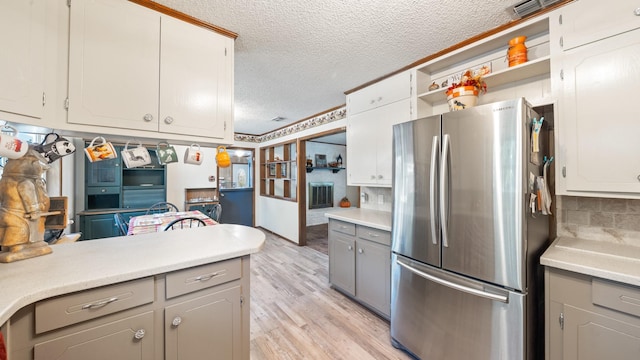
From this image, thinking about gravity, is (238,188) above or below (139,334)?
above

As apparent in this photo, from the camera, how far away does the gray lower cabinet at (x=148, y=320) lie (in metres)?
0.92

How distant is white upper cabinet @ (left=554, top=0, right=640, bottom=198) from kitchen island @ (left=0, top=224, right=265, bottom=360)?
1.94 metres

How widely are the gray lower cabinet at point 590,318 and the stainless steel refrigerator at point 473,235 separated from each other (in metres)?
0.10

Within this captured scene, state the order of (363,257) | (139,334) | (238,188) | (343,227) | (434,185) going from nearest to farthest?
1. (139,334)
2. (434,185)
3. (363,257)
4. (343,227)
5. (238,188)

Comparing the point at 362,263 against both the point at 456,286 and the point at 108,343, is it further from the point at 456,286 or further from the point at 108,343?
the point at 108,343

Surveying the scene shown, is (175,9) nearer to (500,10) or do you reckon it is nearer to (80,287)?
(80,287)

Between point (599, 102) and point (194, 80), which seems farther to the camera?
point (194, 80)

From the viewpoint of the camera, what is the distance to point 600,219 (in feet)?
5.04

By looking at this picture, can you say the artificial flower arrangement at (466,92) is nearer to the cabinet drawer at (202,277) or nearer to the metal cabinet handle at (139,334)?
the cabinet drawer at (202,277)

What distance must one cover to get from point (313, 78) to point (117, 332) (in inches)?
98.9

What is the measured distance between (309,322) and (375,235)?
1007 mm

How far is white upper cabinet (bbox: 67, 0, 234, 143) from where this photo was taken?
1258 mm

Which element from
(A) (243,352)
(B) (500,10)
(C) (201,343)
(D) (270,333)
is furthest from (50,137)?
(B) (500,10)

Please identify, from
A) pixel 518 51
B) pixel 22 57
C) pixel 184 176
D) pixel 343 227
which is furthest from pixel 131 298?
pixel 184 176
